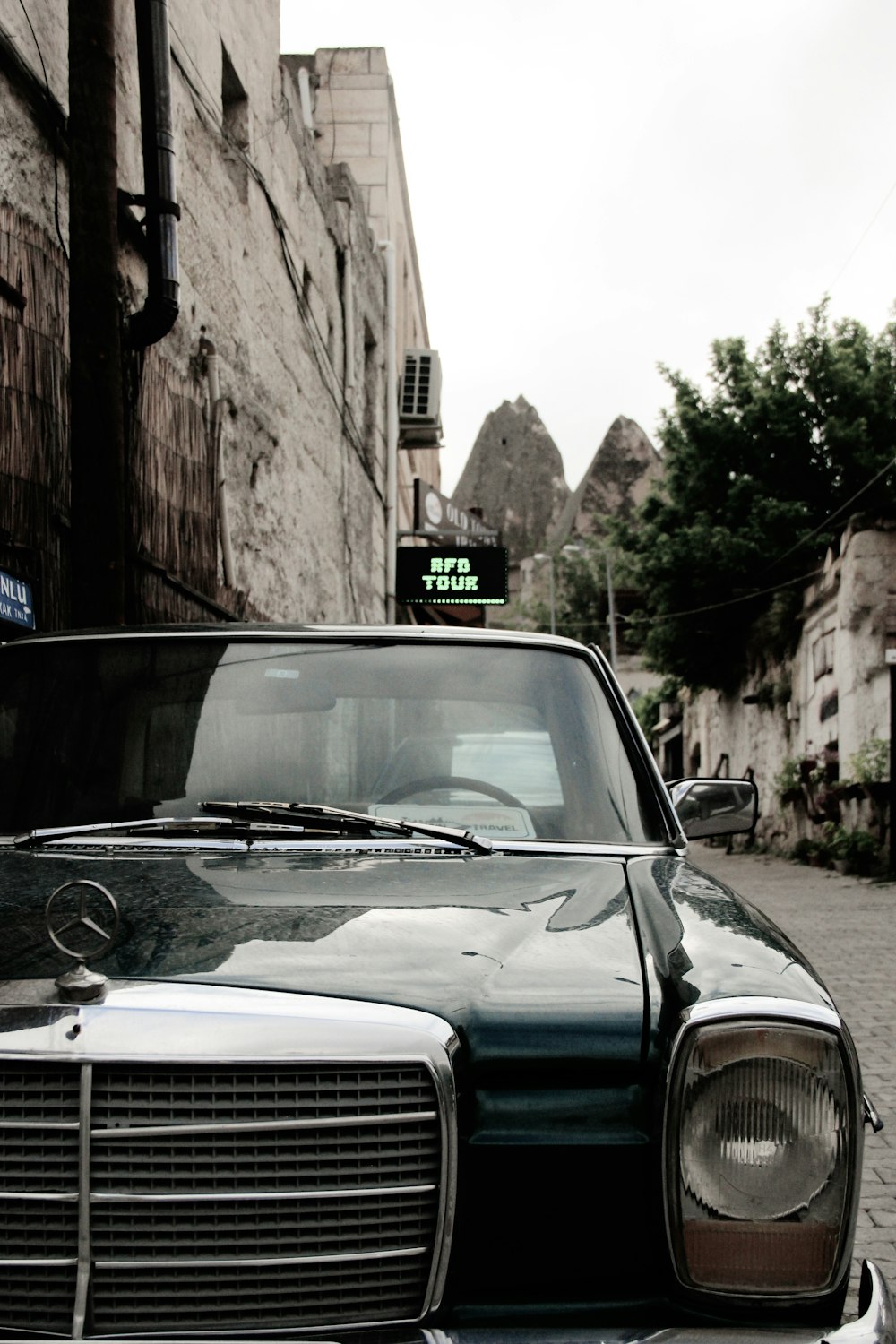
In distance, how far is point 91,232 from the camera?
5.71 meters

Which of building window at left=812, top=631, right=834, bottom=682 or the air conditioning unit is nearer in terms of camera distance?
building window at left=812, top=631, right=834, bottom=682

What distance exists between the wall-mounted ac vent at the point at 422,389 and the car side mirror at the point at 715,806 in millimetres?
19011

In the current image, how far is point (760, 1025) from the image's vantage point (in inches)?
62.1

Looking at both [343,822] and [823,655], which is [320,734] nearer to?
[343,822]

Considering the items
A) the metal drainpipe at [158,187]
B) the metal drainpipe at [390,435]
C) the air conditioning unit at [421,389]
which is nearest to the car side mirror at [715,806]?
the metal drainpipe at [158,187]

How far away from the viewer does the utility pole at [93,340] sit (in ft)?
18.7

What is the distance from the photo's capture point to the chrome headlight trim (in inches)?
61.4

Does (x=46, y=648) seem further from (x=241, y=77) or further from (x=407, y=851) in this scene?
(x=241, y=77)

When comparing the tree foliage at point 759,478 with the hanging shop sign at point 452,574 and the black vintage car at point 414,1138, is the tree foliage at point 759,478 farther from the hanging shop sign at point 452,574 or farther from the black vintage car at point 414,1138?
the black vintage car at point 414,1138

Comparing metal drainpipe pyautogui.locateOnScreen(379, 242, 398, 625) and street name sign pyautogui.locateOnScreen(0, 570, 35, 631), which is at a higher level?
metal drainpipe pyautogui.locateOnScreen(379, 242, 398, 625)

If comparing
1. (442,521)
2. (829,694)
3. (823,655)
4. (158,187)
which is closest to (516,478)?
(442,521)

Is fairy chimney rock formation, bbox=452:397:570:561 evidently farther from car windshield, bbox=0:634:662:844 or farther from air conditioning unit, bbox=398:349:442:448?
car windshield, bbox=0:634:662:844

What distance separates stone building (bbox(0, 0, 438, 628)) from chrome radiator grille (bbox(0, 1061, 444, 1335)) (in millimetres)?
4415

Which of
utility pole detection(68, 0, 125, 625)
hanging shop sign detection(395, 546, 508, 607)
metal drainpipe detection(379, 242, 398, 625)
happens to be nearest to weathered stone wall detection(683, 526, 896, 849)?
hanging shop sign detection(395, 546, 508, 607)
